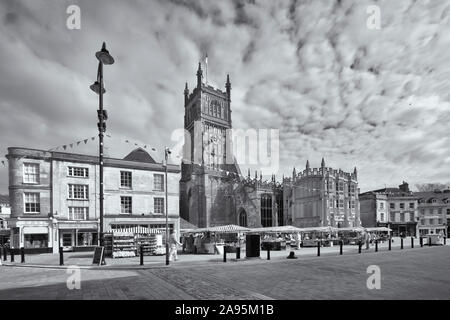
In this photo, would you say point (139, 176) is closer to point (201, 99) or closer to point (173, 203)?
point (173, 203)

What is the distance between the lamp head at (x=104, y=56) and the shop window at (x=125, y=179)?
1822 cm

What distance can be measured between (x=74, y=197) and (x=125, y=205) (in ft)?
15.6

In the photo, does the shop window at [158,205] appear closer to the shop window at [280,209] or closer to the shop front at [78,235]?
the shop front at [78,235]

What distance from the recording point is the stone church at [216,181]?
176 feet

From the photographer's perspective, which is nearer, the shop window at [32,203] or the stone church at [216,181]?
the shop window at [32,203]

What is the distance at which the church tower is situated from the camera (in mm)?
53281

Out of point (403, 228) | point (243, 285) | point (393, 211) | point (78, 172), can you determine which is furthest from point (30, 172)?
point (403, 228)

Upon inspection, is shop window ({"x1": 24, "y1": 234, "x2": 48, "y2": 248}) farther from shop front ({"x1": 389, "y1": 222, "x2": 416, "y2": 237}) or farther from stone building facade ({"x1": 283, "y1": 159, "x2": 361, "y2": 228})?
shop front ({"x1": 389, "y1": 222, "x2": 416, "y2": 237})

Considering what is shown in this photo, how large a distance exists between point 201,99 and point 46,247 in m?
40.9

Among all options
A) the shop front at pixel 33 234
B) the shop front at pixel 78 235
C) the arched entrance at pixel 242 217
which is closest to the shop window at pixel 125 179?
the shop front at pixel 78 235

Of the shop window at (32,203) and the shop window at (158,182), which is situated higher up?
the shop window at (158,182)

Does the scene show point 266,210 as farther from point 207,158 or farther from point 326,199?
point 326,199
